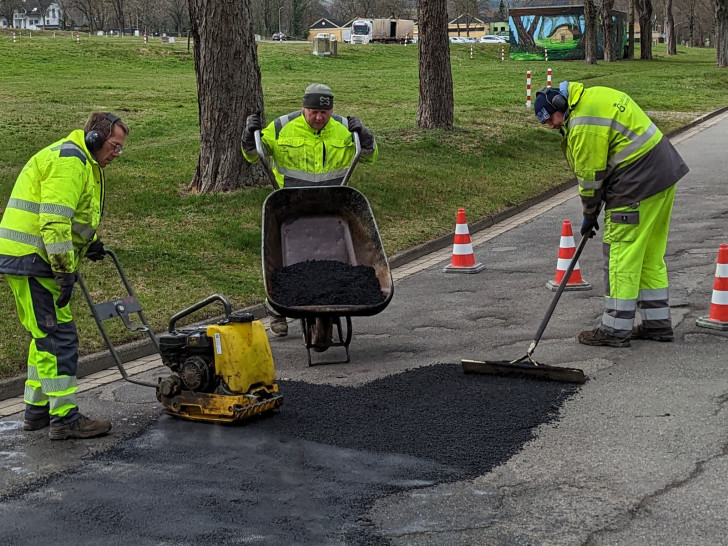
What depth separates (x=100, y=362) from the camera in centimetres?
752

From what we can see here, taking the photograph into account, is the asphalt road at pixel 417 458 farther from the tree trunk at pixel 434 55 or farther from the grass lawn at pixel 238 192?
the tree trunk at pixel 434 55

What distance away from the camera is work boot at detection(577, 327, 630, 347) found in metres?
7.60

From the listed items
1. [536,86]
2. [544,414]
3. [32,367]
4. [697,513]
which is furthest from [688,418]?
[536,86]

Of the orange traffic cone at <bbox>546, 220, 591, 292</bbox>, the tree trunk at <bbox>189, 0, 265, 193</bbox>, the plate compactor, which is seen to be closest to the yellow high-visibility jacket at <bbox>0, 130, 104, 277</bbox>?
the plate compactor

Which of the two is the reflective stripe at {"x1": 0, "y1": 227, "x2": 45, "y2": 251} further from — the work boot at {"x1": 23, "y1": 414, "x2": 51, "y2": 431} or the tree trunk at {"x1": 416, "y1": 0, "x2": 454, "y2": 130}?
the tree trunk at {"x1": 416, "y1": 0, "x2": 454, "y2": 130}

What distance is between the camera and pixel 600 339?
7660 millimetres

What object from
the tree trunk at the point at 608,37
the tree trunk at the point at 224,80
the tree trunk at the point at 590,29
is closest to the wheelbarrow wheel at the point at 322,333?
the tree trunk at the point at 224,80

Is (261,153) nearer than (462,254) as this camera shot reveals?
Yes

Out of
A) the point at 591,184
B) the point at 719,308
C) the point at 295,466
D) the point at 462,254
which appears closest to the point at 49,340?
the point at 295,466

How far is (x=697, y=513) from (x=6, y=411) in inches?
169

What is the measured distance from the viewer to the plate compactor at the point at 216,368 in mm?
5895

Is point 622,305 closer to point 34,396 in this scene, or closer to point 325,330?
point 325,330

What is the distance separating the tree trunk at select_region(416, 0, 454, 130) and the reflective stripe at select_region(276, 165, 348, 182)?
32.7ft

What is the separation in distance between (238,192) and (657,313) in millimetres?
6058
